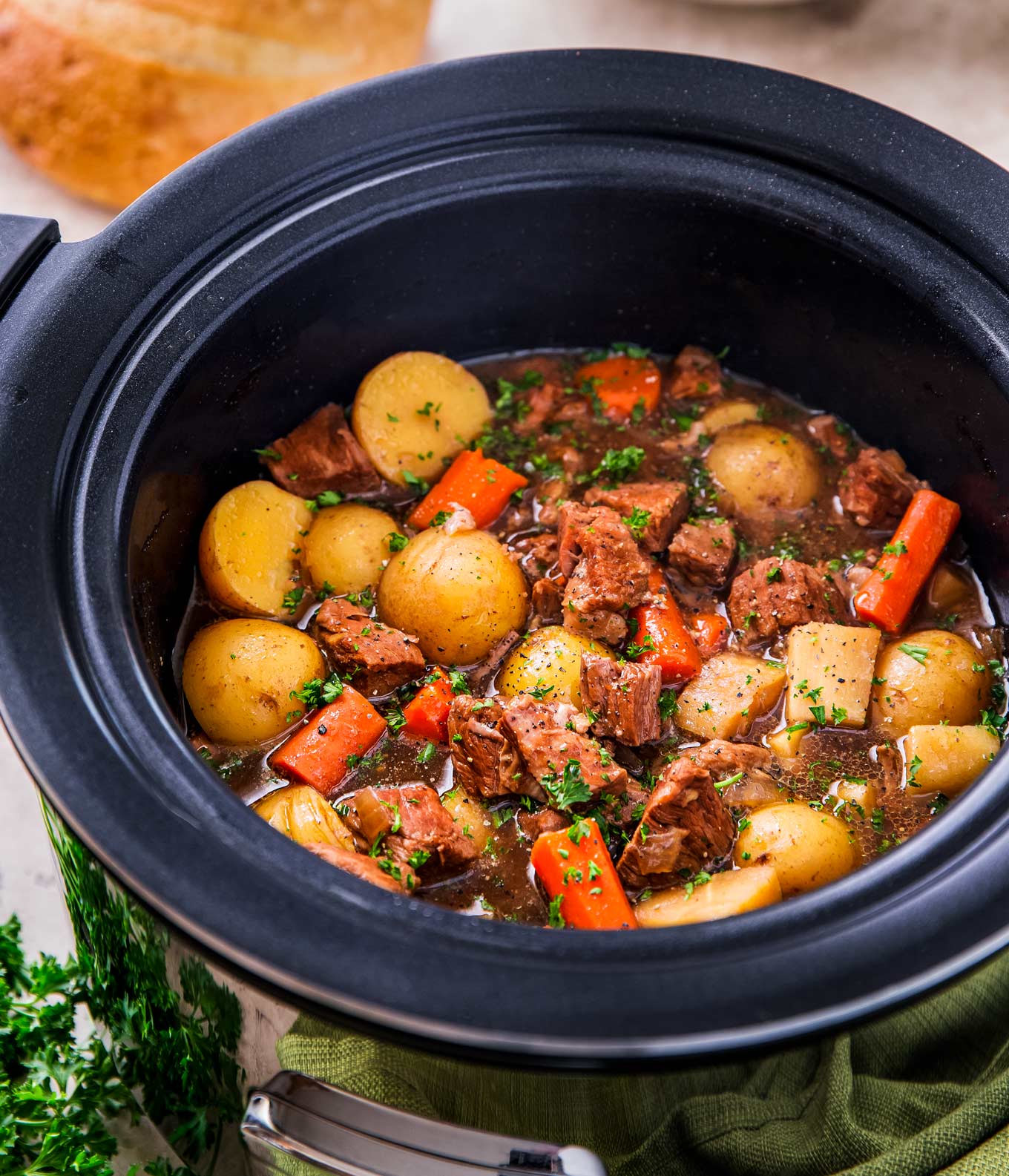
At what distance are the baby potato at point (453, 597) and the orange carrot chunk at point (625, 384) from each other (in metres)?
0.55

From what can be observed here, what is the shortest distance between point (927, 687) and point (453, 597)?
872mm

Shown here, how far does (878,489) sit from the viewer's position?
256 cm

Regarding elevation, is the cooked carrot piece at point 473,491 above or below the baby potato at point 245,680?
above

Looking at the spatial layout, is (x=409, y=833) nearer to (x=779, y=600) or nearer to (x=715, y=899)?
(x=715, y=899)

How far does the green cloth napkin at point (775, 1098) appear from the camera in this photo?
1572 millimetres

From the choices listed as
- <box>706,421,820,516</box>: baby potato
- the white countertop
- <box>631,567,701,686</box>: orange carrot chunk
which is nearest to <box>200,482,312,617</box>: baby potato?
<box>631,567,701,686</box>: orange carrot chunk

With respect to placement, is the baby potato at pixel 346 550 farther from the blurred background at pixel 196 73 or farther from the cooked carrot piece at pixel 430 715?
the blurred background at pixel 196 73

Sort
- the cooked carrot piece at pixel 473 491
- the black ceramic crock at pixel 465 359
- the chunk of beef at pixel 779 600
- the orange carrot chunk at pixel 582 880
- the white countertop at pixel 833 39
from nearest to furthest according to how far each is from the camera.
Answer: the black ceramic crock at pixel 465 359
the orange carrot chunk at pixel 582 880
the chunk of beef at pixel 779 600
the cooked carrot piece at pixel 473 491
the white countertop at pixel 833 39

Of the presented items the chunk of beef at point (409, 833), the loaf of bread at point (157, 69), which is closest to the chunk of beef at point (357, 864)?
the chunk of beef at point (409, 833)

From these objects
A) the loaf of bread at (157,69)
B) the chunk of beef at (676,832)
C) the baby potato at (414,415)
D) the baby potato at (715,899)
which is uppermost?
the loaf of bread at (157,69)

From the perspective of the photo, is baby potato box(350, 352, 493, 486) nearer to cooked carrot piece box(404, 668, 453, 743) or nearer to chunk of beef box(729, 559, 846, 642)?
cooked carrot piece box(404, 668, 453, 743)

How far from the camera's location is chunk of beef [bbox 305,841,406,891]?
1833mm

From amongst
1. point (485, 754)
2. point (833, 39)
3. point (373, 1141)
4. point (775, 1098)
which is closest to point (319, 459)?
point (485, 754)

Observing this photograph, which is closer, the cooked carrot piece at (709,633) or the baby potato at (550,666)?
the baby potato at (550,666)
